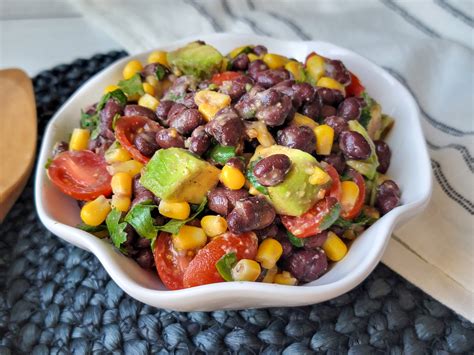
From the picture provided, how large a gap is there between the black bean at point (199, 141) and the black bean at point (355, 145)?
1.31 feet

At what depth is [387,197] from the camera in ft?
6.07

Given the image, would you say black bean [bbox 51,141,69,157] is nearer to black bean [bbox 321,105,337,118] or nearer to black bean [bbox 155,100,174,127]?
black bean [bbox 155,100,174,127]

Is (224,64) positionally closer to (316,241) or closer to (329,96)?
(329,96)

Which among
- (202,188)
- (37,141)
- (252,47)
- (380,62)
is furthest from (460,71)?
(37,141)

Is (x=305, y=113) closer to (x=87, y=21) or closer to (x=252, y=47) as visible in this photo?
(x=252, y=47)

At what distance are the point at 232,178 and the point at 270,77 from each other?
447mm

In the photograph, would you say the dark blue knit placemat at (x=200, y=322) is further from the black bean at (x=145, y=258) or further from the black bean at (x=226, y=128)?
the black bean at (x=226, y=128)

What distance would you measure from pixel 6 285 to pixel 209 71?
3.23 ft

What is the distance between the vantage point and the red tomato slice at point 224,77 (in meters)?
2.01

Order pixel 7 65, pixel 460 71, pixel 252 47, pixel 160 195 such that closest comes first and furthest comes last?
pixel 160 195 → pixel 252 47 → pixel 460 71 → pixel 7 65

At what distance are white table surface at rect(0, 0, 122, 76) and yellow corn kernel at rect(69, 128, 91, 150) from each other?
1.25 m

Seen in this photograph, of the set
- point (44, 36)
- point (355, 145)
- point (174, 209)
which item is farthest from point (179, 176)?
point (44, 36)

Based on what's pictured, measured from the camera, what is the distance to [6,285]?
2.01m

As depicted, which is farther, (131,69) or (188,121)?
(131,69)
